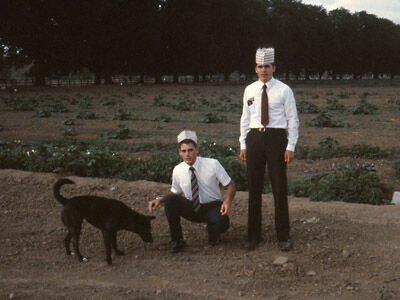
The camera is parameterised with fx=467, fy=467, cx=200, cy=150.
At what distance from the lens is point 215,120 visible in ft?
54.2

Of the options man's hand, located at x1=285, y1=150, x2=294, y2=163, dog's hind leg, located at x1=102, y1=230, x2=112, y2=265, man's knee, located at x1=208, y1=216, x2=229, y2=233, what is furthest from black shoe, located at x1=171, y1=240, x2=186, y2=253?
man's hand, located at x1=285, y1=150, x2=294, y2=163

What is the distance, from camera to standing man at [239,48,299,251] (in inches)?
201

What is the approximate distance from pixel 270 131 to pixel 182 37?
57001mm

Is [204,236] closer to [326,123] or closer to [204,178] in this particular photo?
[204,178]

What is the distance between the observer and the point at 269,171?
5352 mm

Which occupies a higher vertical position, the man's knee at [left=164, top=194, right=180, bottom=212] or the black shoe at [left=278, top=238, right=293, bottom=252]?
the man's knee at [left=164, top=194, right=180, bottom=212]

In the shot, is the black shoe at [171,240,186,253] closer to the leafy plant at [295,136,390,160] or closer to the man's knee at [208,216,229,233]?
the man's knee at [208,216,229,233]

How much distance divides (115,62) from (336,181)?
47619 millimetres

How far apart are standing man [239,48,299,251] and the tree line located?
35.8 meters

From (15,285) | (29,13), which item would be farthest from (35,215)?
(29,13)

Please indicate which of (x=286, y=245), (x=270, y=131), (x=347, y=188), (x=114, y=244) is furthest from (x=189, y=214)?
(x=347, y=188)

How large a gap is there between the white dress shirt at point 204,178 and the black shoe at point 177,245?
54 cm

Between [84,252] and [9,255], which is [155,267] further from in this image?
[9,255]

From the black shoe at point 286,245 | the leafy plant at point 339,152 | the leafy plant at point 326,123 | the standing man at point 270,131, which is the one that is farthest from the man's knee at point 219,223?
the leafy plant at point 326,123
